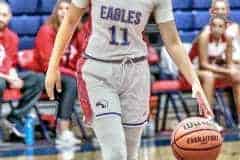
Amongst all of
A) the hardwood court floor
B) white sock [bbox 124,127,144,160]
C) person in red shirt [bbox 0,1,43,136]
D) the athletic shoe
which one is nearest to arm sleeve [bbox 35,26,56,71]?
person in red shirt [bbox 0,1,43,136]

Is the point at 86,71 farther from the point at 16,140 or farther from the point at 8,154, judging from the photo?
the point at 16,140

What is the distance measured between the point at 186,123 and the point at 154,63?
367 centimetres

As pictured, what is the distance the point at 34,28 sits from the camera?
27.4 feet

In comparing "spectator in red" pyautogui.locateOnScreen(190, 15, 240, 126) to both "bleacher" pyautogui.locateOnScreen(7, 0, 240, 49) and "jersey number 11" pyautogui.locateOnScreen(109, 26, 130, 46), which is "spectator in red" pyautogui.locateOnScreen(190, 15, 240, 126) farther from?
"jersey number 11" pyautogui.locateOnScreen(109, 26, 130, 46)

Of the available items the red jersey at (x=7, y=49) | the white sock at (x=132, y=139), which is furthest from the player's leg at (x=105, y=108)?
the red jersey at (x=7, y=49)

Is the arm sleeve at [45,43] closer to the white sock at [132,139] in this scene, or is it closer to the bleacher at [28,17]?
the bleacher at [28,17]

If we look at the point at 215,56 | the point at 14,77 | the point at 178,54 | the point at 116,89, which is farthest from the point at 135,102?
the point at 215,56

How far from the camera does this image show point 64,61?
7.42 metres

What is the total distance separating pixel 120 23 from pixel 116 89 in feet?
1.13

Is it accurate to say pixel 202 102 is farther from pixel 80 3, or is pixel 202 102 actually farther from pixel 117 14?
pixel 80 3

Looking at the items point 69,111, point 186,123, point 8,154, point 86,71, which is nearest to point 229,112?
point 69,111

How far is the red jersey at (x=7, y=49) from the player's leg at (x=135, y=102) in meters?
3.20

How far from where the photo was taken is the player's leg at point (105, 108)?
4.08 m

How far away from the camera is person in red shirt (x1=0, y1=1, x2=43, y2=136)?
721 centimetres
